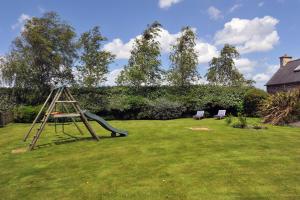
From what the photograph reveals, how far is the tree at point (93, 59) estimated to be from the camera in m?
27.0

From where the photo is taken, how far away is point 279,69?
36938mm

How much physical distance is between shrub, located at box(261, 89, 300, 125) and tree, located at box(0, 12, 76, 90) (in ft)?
55.7

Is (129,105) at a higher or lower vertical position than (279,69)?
lower

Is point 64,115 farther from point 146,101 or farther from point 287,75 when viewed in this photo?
point 287,75

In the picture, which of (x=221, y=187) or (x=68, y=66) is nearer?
(x=221, y=187)

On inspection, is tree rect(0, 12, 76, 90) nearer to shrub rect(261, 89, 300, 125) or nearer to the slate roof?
shrub rect(261, 89, 300, 125)

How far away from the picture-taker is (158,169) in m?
7.62

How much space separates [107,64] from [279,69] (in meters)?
21.7

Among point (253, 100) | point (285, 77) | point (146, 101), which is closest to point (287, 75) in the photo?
point (285, 77)

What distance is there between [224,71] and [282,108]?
1593cm

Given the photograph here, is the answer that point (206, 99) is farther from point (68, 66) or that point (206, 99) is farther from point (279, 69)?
point (279, 69)

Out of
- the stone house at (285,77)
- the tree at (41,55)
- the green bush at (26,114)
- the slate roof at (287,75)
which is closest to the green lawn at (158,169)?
the green bush at (26,114)

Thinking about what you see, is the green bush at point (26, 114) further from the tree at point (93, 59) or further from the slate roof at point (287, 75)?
the slate roof at point (287, 75)

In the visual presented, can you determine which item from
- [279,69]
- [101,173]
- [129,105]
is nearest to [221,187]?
[101,173]
